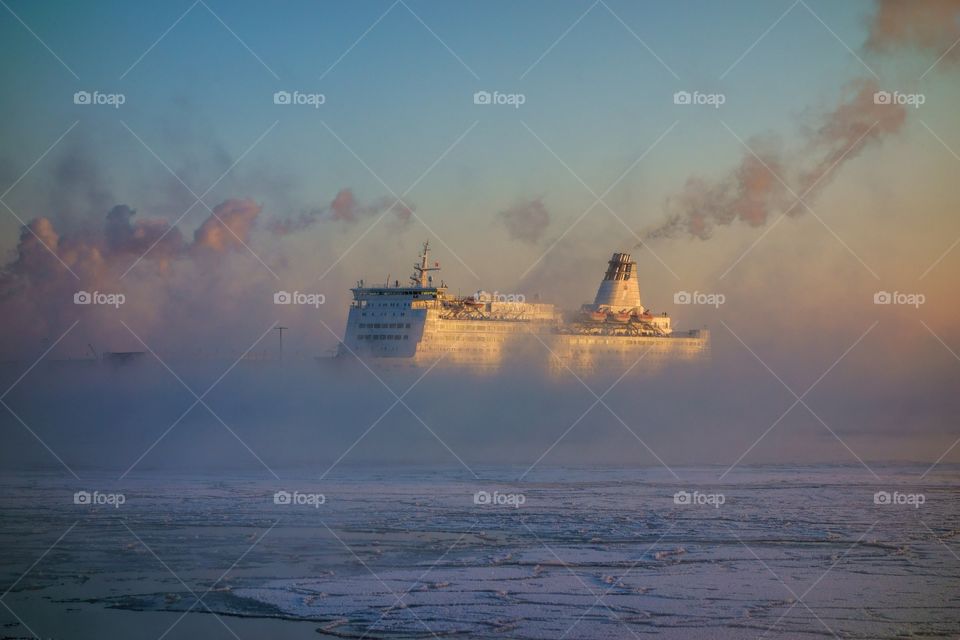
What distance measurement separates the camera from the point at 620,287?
5850 cm

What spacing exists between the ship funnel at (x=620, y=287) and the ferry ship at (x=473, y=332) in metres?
2.93

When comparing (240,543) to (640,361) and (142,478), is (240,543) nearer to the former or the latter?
(142,478)

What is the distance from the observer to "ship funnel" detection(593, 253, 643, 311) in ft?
191

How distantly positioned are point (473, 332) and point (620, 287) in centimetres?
1344

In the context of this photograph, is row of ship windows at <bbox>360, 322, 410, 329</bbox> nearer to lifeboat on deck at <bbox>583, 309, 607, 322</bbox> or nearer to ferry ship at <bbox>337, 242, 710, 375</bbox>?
ferry ship at <bbox>337, 242, 710, 375</bbox>

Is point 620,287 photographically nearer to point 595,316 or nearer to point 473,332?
point 595,316

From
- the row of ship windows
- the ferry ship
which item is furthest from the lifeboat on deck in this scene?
the row of ship windows

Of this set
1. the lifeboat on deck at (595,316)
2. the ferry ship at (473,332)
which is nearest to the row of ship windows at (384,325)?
the ferry ship at (473,332)

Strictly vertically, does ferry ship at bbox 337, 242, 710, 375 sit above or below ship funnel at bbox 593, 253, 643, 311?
below

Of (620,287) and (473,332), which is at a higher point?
(620,287)

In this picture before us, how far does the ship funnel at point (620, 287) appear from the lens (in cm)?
5816

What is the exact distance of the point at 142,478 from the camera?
69.7 feet

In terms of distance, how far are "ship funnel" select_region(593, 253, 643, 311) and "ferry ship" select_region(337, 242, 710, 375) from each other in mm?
2926

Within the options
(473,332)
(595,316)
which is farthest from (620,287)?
(473,332)
